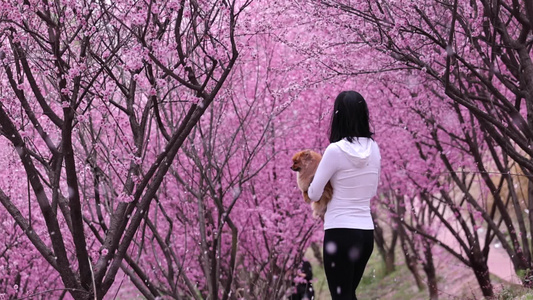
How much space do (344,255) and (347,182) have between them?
1.42ft

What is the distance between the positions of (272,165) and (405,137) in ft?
8.06

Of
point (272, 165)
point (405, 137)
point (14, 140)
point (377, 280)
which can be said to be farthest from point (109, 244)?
point (377, 280)

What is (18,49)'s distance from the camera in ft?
15.4

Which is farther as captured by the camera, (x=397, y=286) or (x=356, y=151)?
(x=397, y=286)

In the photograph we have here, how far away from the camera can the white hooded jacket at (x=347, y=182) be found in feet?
13.2

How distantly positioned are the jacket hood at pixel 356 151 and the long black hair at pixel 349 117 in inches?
1.5

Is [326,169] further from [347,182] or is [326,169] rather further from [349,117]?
[349,117]

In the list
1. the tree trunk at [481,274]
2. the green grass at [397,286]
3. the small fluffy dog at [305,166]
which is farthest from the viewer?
the green grass at [397,286]

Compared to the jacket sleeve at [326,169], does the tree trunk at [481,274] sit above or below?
below

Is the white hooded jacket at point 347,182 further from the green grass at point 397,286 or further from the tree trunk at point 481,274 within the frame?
the green grass at point 397,286

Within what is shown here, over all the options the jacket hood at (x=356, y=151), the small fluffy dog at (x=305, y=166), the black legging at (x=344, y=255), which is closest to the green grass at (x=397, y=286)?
the small fluffy dog at (x=305, y=166)

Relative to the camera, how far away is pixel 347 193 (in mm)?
4070

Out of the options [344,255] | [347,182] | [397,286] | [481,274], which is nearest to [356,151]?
[347,182]

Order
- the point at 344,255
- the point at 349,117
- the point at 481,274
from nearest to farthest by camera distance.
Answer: the point at 344,255 < the point at 349,117 < the point at 481,274
